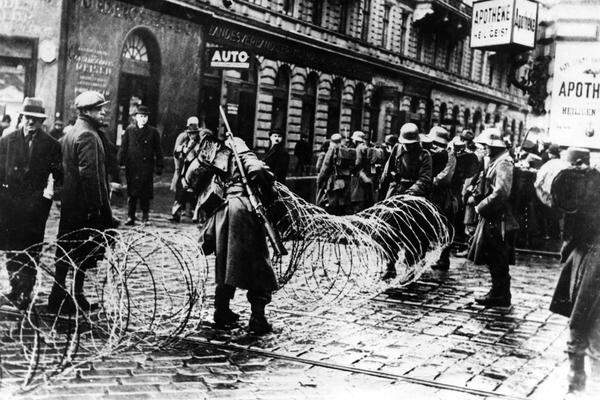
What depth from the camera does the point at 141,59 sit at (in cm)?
2031

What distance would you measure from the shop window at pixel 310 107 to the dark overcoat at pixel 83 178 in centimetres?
2277

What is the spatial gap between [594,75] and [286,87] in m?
20.4

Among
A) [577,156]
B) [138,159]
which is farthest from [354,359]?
[138,159]

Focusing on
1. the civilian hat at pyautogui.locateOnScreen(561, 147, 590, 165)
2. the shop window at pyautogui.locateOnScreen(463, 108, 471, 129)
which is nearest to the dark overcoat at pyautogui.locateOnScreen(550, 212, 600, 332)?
the civilian hat at pyautogui.locateOnScreen(561, 147, 590, 165)

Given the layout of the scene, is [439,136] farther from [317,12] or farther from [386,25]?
[386,25]

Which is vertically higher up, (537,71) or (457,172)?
(537,71)

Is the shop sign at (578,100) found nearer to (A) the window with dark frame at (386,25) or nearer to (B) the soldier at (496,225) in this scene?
(B) the soldier at (496,225)

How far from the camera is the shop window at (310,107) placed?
96.7 ft

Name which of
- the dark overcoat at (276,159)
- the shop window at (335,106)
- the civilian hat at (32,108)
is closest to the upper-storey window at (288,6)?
the shop window at (335,106)

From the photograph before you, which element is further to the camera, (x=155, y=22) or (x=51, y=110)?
(x=155, y=22)

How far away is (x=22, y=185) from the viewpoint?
677cm

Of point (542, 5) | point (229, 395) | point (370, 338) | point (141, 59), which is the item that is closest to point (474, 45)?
point (542, 5)

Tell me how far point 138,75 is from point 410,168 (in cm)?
1260

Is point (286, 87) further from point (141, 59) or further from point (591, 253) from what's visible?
point (591, 253)
